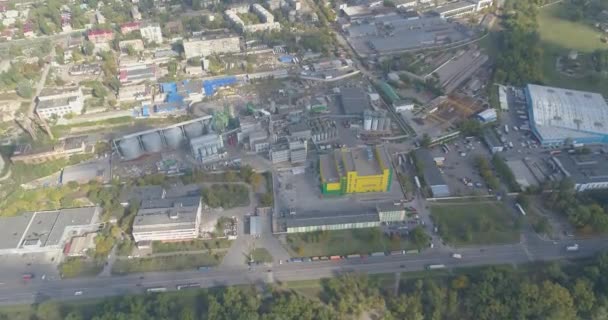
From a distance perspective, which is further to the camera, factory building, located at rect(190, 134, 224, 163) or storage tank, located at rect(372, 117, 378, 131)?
storage tank, located at rect(372, 117, 378, 131)

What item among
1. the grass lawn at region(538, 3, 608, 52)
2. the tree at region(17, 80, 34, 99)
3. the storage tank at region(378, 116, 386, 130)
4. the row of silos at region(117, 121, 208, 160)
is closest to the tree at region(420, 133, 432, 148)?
the storage tank at region(378, 116, 386, 130)

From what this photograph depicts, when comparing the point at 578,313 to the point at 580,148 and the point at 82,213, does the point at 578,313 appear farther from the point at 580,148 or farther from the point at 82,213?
the point at 82,213

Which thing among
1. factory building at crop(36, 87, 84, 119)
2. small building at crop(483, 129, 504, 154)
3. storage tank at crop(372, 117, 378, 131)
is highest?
factory building at crop(36, 87, 84, 119)

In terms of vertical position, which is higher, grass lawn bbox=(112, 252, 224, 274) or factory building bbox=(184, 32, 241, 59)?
factory building bbox=(184, 32, 241, 59)

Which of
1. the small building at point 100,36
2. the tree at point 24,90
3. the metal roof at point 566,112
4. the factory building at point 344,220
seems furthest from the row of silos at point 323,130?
the small building at point 100,36

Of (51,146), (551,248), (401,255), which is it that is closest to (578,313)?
(551,248)

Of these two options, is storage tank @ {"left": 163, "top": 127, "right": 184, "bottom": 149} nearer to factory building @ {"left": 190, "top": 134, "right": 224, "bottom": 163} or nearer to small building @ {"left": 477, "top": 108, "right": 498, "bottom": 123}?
factory building @ {"left": 190, "top": 134, "right": 224, "bottom": 163}

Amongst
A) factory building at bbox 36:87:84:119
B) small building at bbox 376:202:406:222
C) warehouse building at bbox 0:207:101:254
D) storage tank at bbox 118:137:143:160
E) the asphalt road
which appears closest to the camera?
the asphalt road

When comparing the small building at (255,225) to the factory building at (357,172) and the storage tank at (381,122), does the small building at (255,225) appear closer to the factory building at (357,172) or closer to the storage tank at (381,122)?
the factory building at (357,172)
